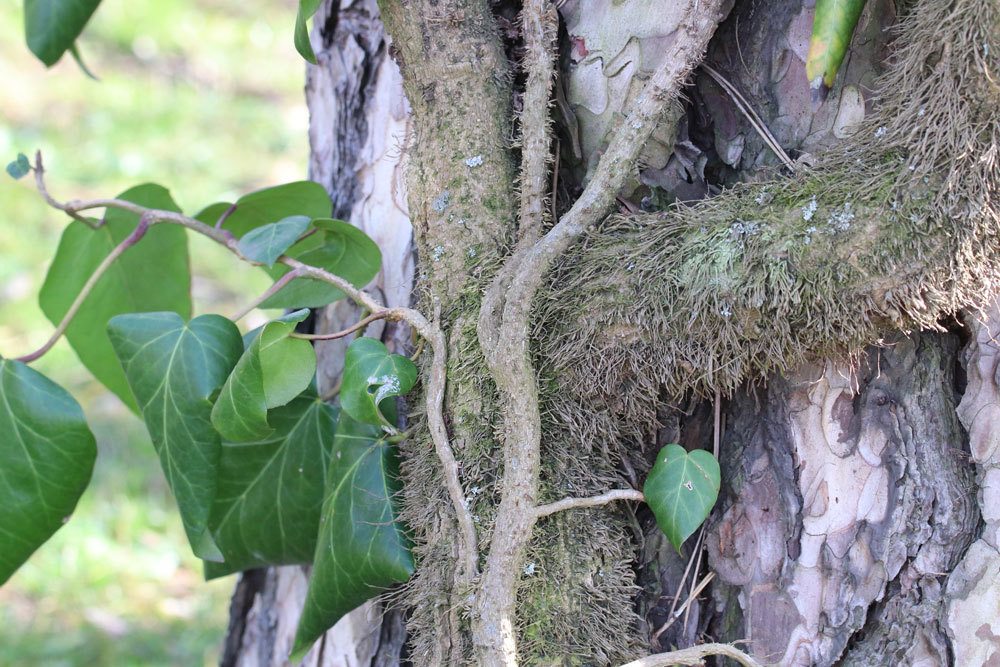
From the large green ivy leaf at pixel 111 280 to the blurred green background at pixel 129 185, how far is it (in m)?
1.31

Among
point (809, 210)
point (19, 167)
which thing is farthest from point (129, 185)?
point (809, 210)

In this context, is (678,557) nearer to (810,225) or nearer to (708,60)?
(810,225)

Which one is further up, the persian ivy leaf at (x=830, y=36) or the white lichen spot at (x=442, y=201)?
the persian ivy leaf at (x=830, y=36)

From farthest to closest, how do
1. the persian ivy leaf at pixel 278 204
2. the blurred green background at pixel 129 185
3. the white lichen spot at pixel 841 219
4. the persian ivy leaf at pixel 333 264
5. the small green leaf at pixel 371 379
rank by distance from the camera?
the blurred green background at pixel 129 185
the persian ivy leaf at pixel 278 204
the persian ivy leaf at pixel 333 264
the small green leaf at pixel 371 379
the white lichen spot at pixel 841 219

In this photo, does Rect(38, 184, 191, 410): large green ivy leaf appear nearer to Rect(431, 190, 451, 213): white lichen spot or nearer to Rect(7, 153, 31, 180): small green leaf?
Rect(7, 153, 31, 180): small green leaf

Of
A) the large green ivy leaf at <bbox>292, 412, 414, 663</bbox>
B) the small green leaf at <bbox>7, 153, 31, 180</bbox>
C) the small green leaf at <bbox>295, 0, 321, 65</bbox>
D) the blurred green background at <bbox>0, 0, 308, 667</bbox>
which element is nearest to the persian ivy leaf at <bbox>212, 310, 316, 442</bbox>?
the large green ivy leaf at <bbox>292, 412, 414, 663</bbox>

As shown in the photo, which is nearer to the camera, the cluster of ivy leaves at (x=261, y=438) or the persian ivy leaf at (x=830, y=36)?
the persian ivy leaf at (x=830, y=36)

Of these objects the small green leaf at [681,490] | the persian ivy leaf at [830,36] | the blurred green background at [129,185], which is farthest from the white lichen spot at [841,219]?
the blurred green background at [129,185]

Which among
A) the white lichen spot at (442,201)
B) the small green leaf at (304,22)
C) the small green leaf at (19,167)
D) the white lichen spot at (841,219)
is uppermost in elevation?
the small green leaf at (304,22)

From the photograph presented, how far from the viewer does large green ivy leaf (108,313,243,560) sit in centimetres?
92

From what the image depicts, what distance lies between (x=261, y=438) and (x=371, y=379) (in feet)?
0.47

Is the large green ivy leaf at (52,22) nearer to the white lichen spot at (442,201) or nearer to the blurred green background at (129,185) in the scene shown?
the white lichen spot at (442,201)

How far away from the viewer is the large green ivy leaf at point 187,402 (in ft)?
3.01

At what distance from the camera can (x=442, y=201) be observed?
3.11ft
